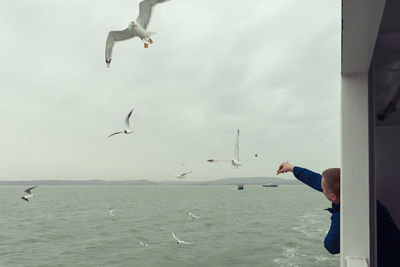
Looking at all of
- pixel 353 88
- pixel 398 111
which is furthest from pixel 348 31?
pixel 398 111

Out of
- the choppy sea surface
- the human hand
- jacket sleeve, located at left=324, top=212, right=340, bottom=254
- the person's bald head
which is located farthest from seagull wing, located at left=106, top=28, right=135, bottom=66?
the choppy sea surface

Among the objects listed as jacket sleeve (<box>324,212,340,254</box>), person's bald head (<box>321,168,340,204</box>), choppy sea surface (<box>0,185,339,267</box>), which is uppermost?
person's bald head (<box>321,168,340,204</box>)

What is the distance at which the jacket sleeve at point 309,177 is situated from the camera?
2.30 metres

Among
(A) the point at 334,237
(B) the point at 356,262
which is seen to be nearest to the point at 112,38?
(A) the point at 334,237

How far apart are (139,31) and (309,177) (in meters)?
2.43

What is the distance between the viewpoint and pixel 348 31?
5.20 feet

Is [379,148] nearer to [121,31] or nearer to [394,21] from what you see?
[394,21]

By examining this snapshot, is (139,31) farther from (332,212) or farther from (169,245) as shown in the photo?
(169,245)

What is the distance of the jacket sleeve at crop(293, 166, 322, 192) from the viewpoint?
7.55 ft

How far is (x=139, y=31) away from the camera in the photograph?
3.77 metres

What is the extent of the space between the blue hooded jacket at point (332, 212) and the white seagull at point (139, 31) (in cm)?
196

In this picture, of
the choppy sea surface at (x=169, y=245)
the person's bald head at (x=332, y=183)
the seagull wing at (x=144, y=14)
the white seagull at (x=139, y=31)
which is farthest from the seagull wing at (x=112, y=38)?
the choppy sea surface at (x=169, y=245)

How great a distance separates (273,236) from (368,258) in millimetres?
24008

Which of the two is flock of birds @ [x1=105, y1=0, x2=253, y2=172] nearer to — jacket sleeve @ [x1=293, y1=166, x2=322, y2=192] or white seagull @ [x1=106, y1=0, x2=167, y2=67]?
white seagull @ [x1=106, y1=0, x2=167, y2=67]
